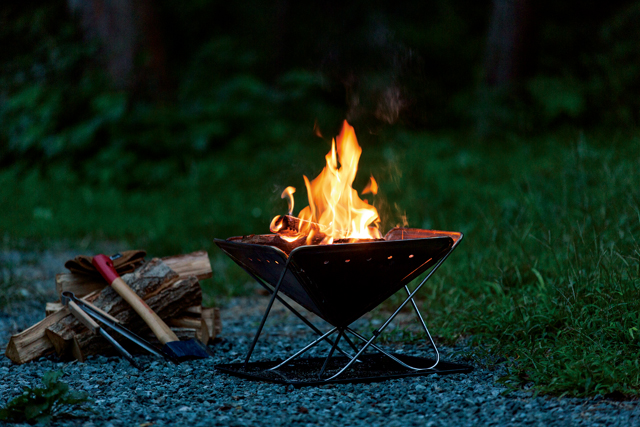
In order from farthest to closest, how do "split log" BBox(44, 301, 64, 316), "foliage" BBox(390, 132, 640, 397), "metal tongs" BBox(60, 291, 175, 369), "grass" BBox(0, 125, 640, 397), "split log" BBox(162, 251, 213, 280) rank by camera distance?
"split log" BBox(162, 251, 213, 280)
"split log" BBox(44, 301, 64, 316)
"metal tongs" BBox(60, 291, 175, 369)
"grass" BBox(0, 125, 640, 397)
"foliage" BBox(390, 132, 640, 397)

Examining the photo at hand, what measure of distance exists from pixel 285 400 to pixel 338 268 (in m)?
0.53

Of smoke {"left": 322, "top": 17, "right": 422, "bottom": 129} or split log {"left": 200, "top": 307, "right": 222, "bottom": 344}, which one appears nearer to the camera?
split log {"left": 200, "top": 307, "right": 222, "bottom": 344}

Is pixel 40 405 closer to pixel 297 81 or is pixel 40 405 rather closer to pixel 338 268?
pixel 338 268

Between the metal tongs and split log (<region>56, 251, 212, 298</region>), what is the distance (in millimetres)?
199

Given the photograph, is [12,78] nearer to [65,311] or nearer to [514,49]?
[514,49]

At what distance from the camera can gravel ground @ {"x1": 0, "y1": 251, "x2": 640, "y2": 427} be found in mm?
2230

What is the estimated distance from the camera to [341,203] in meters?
2.99

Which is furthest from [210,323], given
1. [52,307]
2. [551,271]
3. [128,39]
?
[128,39]

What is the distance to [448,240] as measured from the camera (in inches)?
102

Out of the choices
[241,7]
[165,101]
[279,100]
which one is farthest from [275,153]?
[241,7]

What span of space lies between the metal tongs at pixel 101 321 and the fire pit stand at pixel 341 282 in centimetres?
41

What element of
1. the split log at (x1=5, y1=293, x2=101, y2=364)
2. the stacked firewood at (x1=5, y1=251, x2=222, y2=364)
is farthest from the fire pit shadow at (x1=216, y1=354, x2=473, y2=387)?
the split log at (x1=5, y1=293, x2=101, y2=364)

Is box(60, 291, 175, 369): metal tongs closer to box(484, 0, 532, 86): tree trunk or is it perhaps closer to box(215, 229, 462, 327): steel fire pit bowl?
box(215, 229, 462, 327): steel fire pit bowl

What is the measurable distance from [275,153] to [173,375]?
5.97 m
